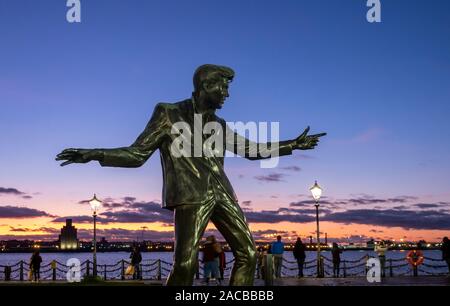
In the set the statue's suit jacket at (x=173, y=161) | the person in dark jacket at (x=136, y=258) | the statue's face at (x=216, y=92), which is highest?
the statue's face at (x=216, y=92)

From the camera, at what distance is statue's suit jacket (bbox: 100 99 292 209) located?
5980 millimetres

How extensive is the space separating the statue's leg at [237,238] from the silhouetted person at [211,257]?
14222mm

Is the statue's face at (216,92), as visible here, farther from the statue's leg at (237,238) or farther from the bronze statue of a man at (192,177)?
the statue's leg at (237,238)

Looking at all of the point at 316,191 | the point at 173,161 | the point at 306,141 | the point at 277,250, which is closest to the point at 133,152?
the point at 173,161

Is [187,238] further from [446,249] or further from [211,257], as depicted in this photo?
[446,249]

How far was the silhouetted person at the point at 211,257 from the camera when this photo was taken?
66.3ft

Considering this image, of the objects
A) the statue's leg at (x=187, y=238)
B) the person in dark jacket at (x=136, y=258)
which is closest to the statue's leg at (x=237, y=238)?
the statue's leg at (x=187, y=238)

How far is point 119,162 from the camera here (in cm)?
607

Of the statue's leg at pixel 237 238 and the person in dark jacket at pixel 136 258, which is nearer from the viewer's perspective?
the statue's leg at pixel 237 238

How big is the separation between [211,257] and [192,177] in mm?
14803

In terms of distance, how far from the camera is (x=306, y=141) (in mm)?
6926

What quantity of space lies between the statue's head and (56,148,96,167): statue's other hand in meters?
1.31
